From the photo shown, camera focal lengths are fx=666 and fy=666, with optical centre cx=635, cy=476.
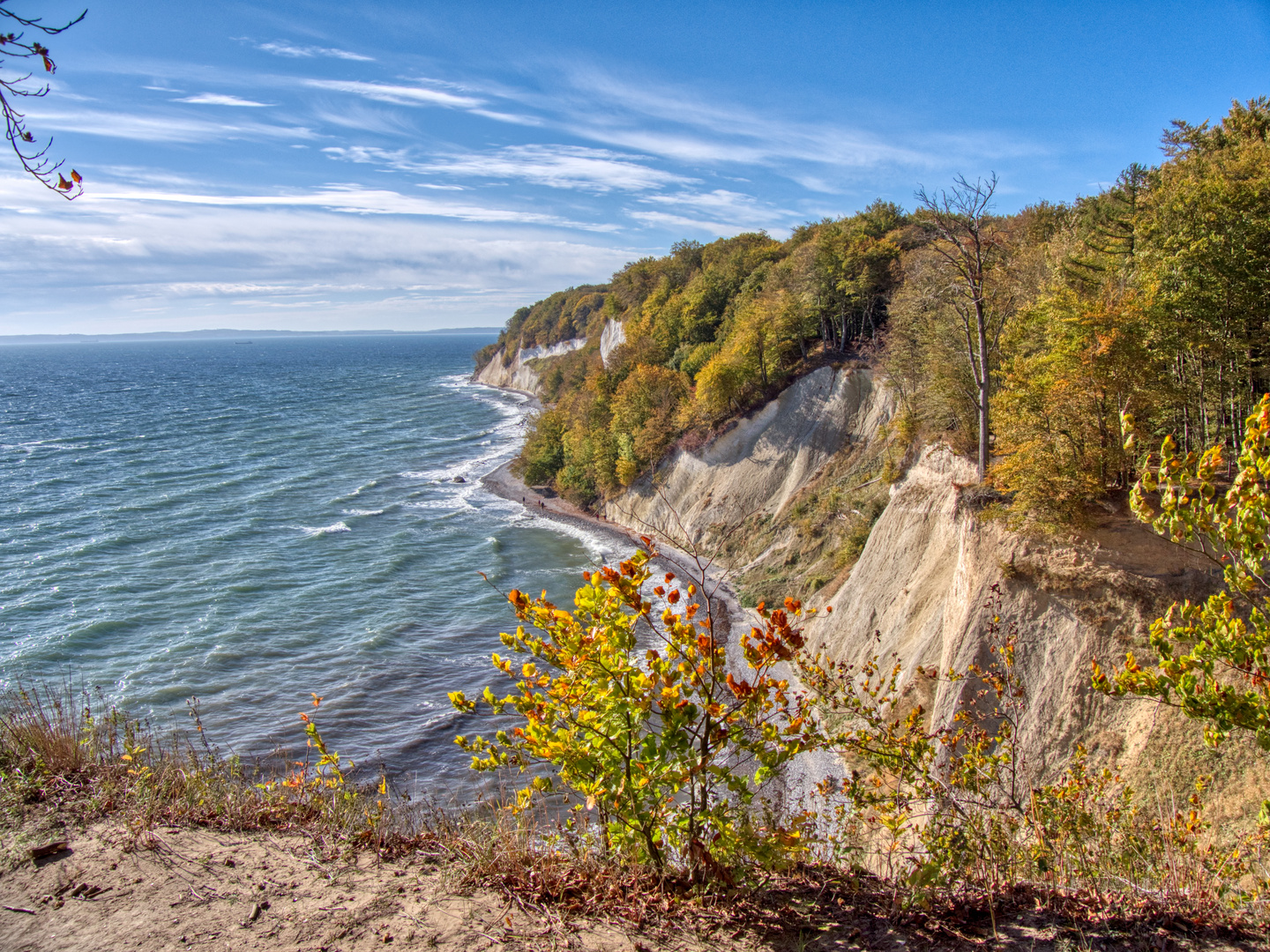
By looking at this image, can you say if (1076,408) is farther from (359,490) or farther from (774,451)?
(359,490)

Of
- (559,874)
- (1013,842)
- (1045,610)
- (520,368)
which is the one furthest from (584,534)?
(520,368)

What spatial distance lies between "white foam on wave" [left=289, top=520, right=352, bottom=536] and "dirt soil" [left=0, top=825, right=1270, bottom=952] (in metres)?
39.1

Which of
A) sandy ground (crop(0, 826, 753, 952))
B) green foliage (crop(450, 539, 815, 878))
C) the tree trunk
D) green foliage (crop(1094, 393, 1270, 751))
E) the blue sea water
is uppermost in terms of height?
the tree trunk

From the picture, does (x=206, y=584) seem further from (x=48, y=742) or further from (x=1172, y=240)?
(x=1172, y=240)

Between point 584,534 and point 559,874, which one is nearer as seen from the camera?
point 559,874

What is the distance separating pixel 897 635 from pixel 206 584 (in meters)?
33.0

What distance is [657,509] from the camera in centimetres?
4150

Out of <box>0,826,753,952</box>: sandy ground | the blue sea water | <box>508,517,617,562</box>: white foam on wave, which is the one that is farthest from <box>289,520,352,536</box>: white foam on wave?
<box>0,826,753,952</box>: sandy ground

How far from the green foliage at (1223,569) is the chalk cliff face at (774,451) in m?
30.0

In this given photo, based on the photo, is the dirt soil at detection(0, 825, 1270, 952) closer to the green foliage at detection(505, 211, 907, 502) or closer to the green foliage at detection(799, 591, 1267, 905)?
the green foliage at detection(799, 591, 1267, 905)

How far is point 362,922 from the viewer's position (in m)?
5.66

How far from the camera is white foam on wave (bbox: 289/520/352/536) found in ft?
141

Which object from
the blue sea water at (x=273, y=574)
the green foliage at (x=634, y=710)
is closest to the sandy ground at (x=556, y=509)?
the blue sea water at (x=273, y=574)

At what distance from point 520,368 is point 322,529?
9357cm
